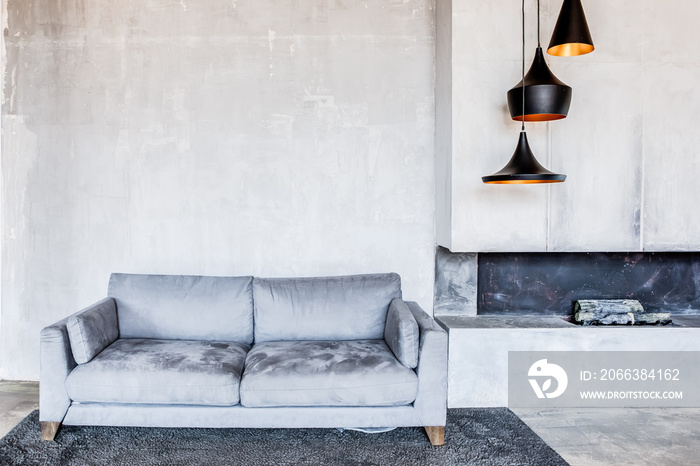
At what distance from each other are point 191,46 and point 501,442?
3.37m

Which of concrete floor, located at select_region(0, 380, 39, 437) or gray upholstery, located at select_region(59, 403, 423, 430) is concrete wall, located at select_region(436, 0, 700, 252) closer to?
gray upholstery, located at select_region(59, 403, 423, 430)

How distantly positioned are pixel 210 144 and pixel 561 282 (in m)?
2.81

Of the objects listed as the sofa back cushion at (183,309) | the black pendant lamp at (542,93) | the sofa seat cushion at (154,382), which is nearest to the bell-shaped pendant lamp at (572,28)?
the black pendant lamp at (542,93)

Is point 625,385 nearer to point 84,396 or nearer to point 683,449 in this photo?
point 683,449

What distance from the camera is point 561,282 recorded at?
3.65m

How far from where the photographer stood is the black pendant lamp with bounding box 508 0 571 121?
294cm

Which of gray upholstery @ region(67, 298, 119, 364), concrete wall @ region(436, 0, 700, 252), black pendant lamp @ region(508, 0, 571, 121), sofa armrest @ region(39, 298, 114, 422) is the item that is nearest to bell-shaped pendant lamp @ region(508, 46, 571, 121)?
black pendant lamp @ region(508, 0, 571, 121)

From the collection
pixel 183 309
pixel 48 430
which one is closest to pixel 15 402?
pixel 48 430

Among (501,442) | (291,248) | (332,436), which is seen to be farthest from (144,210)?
(501,442)

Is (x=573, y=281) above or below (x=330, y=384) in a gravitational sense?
above

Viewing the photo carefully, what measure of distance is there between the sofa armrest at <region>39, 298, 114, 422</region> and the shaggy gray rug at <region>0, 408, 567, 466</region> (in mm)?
169

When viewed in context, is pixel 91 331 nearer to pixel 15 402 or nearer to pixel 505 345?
pixel 15 402

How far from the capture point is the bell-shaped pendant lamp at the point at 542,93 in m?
2.94

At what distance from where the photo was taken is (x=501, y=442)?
2.70m
